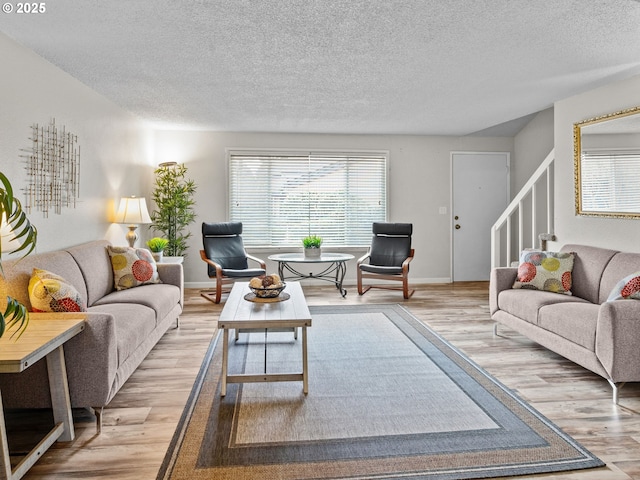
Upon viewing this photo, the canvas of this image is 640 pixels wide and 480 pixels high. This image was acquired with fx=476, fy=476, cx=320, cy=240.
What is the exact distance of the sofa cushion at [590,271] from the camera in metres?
3.81

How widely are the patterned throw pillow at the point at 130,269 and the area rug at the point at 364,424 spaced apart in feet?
3.20

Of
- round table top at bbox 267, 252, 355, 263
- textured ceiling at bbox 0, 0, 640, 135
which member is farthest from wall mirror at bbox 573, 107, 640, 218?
round table top at bbox 267, 252, 355, 263

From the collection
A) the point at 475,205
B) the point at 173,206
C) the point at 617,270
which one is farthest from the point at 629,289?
the point at 173,206

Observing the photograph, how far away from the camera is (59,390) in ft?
7.74

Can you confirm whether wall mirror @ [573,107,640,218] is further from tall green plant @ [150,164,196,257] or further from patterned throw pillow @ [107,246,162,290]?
Answer: tall green plant @ [150,164,196,257]

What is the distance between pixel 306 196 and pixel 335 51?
372 cm

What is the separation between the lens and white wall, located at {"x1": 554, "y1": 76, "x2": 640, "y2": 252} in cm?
405

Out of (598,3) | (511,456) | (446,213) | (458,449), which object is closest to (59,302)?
(458,449)

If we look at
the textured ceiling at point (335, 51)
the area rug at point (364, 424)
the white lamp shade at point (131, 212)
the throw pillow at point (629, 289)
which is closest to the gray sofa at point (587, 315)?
the throw pillow at point (629, 289)

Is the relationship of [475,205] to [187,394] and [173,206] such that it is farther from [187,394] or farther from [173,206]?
[187,394]

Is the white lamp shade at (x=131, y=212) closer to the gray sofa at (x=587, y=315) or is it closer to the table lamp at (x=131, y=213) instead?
the table lamp at (x=131, y=213)

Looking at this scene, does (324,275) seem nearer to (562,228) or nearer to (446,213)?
(446,213)

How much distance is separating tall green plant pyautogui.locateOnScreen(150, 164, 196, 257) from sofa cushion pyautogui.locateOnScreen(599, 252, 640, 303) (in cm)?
487

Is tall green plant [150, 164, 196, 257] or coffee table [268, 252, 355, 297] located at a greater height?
tall green plant [150, 164, 196, 257]
